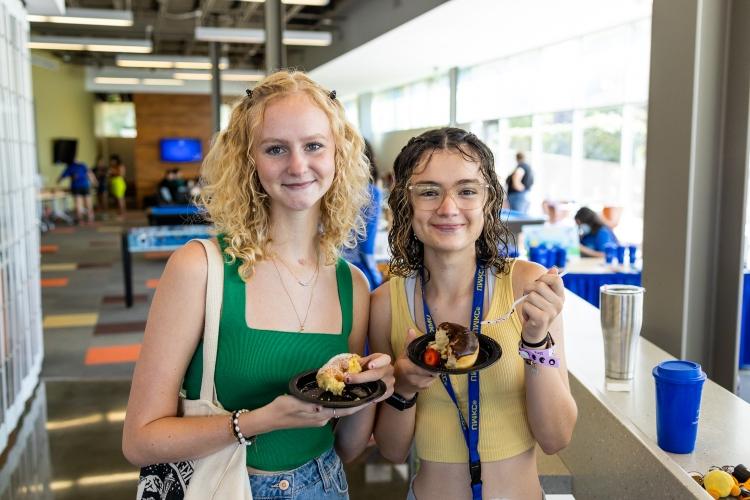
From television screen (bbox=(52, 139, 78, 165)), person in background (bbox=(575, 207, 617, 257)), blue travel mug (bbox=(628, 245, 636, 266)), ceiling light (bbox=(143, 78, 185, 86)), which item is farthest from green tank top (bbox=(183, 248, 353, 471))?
television screen (bbox=(52, 139, 78, 165))

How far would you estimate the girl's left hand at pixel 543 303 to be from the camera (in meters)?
1.35

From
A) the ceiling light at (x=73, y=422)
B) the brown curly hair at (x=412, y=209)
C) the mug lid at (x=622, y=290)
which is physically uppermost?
the brown curly hair at (x=412, y=209)

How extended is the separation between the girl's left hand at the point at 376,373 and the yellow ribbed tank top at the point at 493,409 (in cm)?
19

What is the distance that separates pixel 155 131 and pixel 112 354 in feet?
58.2

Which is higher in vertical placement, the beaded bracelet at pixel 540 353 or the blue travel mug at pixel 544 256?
the beaded bracelet at pixel 540 353

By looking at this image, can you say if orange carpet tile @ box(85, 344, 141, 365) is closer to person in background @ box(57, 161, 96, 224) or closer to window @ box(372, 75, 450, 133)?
window @ box(372, 75, 450, 133)

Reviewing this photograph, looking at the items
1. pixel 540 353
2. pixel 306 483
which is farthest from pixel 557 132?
pixel 306 483

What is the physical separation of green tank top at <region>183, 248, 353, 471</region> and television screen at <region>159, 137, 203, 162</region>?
2182cm

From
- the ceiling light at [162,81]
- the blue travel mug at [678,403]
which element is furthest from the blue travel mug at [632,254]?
the ceiling light at [162,81]

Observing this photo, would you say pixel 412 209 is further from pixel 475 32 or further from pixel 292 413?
pixel 475 32

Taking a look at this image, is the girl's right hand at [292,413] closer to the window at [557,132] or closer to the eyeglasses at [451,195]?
the eyeglasses at [451,195]

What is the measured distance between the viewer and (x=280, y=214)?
1.56 meters

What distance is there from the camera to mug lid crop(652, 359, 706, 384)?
5.24 feet

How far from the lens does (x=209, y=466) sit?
4.61ft
